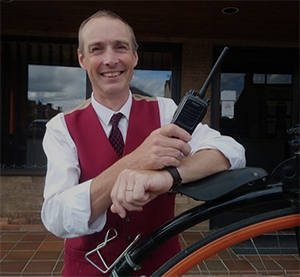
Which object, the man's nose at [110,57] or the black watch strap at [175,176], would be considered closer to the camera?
the black watch strap at [175,176]

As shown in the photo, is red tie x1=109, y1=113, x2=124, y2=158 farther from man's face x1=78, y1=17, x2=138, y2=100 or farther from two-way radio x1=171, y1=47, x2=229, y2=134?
two-way radio x1=171, y1=47, x2=229, y2=134

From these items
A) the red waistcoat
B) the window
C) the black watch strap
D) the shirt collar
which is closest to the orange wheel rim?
the black watch strap

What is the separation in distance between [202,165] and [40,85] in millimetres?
4789

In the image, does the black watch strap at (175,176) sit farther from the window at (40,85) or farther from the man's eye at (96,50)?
the window at (40,85)

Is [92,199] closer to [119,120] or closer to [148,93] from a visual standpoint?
[119,120]

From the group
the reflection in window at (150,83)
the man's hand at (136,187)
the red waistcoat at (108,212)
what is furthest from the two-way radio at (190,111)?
the reflection in window at (150,83)

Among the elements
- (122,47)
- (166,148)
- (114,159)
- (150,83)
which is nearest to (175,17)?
(150,83)

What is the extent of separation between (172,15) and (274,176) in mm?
3701

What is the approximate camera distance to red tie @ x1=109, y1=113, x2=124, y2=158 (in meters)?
1.26

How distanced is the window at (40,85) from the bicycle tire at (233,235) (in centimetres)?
420

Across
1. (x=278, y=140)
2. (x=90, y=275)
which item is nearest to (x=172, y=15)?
(x=278, y=140)

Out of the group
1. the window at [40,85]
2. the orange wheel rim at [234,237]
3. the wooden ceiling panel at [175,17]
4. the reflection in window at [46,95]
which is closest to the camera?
the orange wheel rim at [234,237]

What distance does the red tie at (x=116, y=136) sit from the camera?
1.26 metres

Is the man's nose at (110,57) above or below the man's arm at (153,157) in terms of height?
above
